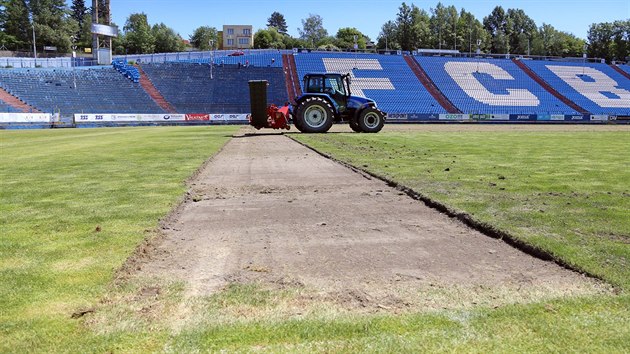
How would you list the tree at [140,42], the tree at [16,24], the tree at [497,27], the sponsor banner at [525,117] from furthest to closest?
the tree at [497,27] → the tree at [140,42] → the tree at [16,24] → the sponsor banner at [525,117]

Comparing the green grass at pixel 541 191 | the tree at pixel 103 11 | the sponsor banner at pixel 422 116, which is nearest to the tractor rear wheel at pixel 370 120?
the green grass at pixel 541 191

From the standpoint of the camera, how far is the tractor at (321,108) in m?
24.4

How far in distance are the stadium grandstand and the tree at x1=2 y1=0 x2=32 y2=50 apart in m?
52.9

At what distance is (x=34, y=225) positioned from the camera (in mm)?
6289

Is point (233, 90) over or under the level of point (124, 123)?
over

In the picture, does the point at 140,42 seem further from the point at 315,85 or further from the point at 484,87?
the point at 315,85

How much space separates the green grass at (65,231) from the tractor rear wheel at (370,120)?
46.4 feet

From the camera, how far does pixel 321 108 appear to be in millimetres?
24594

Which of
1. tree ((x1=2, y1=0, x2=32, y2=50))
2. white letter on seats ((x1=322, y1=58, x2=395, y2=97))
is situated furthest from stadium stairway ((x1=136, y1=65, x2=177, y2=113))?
tree ((x1=2, y1=0, x2=32, y2=50))

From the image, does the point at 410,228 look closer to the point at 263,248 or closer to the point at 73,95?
the point at 263,248

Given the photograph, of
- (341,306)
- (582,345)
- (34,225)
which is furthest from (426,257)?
(34,225)

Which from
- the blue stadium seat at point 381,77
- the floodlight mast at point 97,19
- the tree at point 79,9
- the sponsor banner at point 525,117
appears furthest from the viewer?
the tree at point 79,9

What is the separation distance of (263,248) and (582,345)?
3.22 metres

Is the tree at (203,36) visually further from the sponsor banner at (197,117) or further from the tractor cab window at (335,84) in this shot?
the tractor cab window at (335,84)
